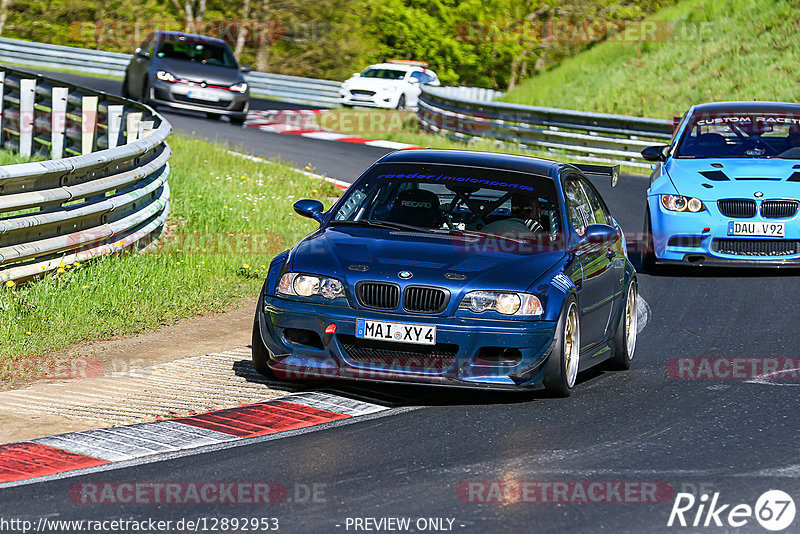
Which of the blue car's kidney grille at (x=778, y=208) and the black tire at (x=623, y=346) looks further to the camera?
the blue car's kidney grille at (x=778, y=208)

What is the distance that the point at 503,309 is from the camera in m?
7.26

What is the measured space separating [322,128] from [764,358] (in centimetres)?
2228

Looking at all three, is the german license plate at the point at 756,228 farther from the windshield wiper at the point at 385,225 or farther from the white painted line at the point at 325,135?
the white painted line at the point at 325,135

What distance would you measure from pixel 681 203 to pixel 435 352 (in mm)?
6251

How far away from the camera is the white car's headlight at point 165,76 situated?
25656 mm

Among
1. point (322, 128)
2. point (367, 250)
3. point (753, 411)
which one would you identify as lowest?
point (322, 128)

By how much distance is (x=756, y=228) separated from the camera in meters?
12.5

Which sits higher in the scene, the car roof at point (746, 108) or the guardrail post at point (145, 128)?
the car roof at point (746, 108)

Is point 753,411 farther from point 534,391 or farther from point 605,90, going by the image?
point 605,90

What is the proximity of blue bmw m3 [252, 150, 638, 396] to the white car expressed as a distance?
98.3 ft

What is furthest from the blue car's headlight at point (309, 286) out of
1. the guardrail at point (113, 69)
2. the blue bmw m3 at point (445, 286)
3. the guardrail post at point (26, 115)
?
the guardrail at point (113, 69)

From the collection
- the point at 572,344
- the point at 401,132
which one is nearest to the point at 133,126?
the point at 572,344

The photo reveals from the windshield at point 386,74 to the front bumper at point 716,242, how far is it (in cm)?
2716

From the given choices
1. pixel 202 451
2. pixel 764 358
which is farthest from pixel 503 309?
pixel 764 358
